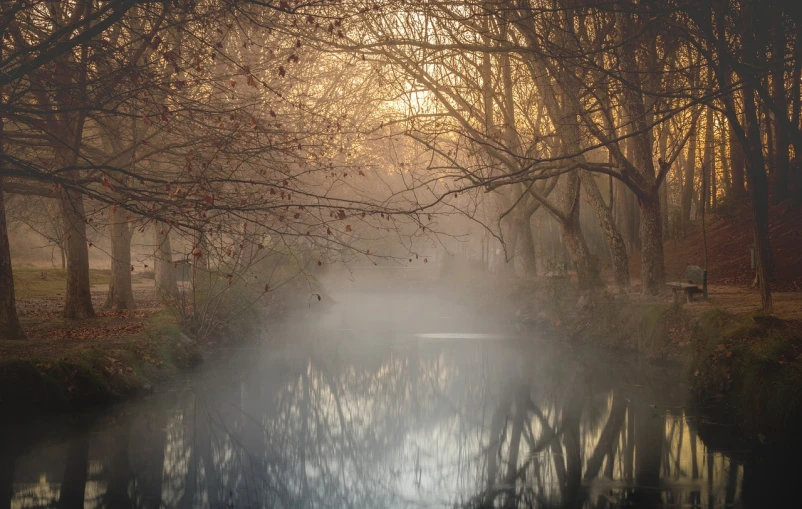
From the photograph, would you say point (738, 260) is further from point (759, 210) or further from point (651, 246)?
point (759, 210)

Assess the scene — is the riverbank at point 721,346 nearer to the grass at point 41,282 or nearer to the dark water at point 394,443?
the dark water at point 394,443

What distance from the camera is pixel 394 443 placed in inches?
448

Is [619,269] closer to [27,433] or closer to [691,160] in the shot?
[691,160]

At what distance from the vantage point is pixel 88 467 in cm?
946

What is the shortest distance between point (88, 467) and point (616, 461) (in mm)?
6156

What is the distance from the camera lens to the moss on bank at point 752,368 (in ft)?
33.5

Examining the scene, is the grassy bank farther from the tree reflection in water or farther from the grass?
the grass

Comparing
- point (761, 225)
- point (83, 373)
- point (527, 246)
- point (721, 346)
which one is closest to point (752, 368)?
point (721, 346)

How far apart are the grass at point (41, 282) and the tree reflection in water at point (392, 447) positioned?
13068mm

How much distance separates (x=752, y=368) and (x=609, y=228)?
867cm

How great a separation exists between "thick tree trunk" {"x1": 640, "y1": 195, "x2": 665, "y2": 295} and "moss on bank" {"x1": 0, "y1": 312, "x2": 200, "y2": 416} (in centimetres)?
1045

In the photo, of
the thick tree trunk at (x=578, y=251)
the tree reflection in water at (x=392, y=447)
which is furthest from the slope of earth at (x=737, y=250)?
the tree reflection in water at (x=392, y=447)

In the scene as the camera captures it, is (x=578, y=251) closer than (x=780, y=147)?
Yes

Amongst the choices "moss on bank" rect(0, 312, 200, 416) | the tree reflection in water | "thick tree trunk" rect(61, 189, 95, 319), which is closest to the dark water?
the tree reflection in water
